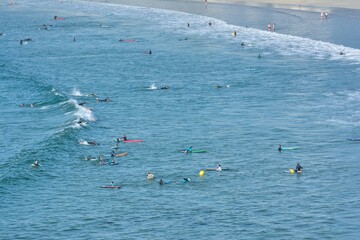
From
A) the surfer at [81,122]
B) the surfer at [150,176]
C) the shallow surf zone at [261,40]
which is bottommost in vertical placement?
the surfer at [150,176]

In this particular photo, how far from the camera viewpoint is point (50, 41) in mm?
176125

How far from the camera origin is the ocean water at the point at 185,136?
246ft

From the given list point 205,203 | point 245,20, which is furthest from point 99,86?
point 245,20

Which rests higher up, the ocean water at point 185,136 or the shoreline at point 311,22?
the shoreline at point 311,22

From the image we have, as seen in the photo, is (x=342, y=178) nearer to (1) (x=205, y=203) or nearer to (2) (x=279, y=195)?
(2) (x=279, y=195)

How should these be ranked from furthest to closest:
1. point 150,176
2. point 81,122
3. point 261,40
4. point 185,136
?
1. point 261,40
2. point 81,122
3. point 185,136
4. point 150,176

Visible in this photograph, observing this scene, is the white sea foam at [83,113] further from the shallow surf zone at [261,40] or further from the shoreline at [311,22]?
the shoreline at [311,22]

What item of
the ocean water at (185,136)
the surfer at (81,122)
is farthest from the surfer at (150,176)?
the surfer at (81,122)

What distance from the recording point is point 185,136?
100 metres

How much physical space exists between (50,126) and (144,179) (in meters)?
25.8

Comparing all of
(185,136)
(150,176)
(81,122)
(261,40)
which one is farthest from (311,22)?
(150,176)

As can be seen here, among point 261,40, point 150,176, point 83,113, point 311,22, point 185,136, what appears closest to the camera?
point 150,176

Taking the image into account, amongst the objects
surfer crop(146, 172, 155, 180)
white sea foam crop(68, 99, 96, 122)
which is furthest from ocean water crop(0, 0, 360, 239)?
surfer crop(146, 172, 155, 180)

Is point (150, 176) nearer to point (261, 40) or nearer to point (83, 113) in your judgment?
point (83, 113)
